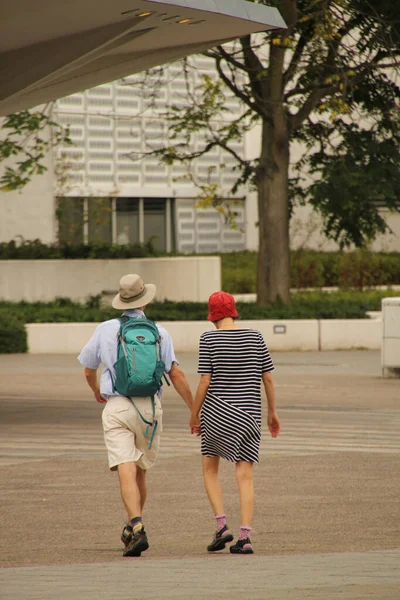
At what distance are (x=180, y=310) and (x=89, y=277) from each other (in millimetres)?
2829

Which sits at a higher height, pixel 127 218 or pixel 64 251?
pixel 127 218

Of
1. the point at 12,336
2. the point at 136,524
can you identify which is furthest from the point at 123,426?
the point at 12,336

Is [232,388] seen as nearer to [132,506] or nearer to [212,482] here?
[212,482]

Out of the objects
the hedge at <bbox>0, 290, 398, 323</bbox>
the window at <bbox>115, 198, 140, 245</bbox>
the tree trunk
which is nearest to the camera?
the hedge at <bbox>0, 290, 398, 323</bbox>

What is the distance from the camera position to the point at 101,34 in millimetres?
13766

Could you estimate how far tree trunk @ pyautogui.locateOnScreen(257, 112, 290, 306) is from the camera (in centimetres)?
2717

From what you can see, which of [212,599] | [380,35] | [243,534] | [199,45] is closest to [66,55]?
[199,45]

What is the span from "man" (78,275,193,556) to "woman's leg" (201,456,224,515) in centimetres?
33

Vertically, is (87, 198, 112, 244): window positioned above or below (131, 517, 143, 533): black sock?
above

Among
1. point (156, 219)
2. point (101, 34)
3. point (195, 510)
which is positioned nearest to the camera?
point (195, 510)

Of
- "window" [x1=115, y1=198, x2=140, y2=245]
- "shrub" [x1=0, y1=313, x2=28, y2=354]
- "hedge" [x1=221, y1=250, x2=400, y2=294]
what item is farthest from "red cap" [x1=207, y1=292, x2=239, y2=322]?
"window" [x1=115, y1=198, x2=140, y2=245]

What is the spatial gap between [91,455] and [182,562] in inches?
193

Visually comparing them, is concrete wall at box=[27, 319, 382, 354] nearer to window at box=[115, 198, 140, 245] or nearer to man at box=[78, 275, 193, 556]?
man at box=[78, 275, 193, 556]

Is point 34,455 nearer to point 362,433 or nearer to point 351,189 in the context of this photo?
point 362,433
